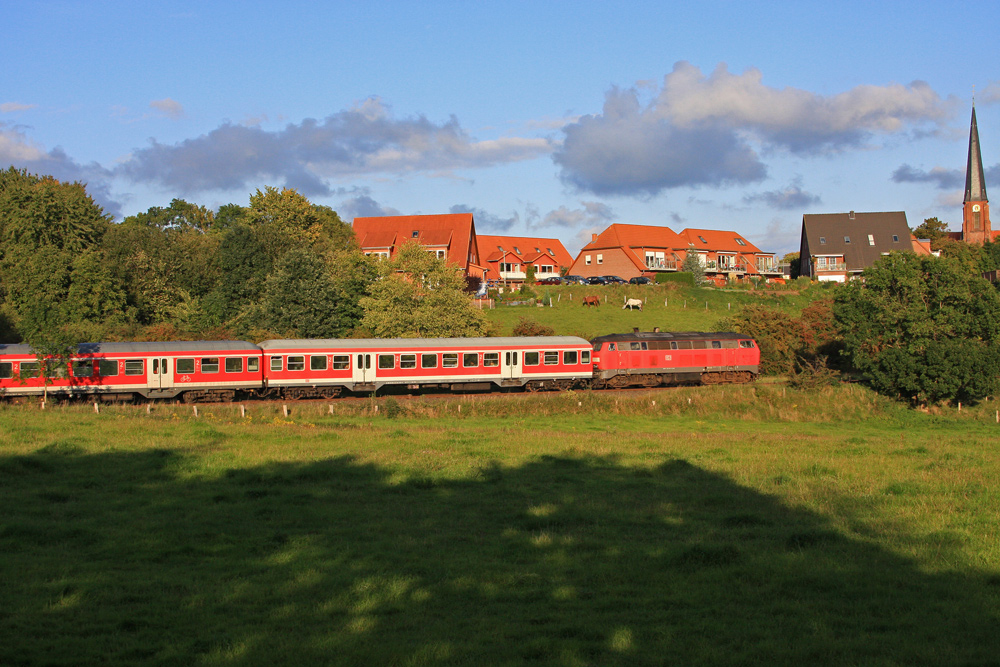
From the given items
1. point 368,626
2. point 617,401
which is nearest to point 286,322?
point 617,401

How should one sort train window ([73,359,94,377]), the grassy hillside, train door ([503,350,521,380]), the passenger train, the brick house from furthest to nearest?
the brick house
the grassy hillside
train door ([503,350,521,380])
the passenger train
train window ([73,359,94,377])

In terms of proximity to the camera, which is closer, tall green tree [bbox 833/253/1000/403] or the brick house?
tall green tree [bbox 833/253/1000/403]

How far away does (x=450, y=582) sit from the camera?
435 inches

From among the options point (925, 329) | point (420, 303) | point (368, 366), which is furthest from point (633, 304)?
point (368, 366)

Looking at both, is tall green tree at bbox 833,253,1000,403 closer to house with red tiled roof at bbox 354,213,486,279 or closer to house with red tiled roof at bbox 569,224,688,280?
house with red tiled roof at bbox 354,213,486,279

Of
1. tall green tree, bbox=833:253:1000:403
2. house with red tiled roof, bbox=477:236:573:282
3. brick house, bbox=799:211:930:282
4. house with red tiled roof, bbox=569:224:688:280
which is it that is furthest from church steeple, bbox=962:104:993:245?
tall green tree, bbox=833:253:1000:403

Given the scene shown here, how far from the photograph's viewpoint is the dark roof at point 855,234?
98875 mm

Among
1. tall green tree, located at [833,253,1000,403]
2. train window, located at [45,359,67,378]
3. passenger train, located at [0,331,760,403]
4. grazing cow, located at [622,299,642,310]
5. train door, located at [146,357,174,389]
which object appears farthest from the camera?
grazing cow, located at [622,299,642,310]

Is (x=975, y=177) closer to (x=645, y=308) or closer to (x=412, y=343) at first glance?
(x=645, y=308)

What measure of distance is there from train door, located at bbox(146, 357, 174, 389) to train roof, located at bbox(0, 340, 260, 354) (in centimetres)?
49

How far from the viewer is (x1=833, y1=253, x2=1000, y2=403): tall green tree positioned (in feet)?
127

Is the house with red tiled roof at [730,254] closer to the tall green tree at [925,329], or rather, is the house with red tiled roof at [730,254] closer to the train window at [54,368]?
the tall green tree at [925,329]

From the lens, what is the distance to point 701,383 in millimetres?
44688

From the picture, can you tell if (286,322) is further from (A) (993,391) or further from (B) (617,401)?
(A) (993,391)
